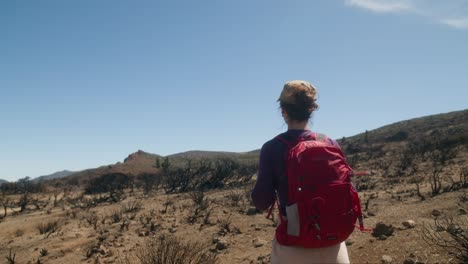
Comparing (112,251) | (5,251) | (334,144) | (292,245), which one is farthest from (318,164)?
(5,251)

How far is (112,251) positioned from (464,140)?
769 inches

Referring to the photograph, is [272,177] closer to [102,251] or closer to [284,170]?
[284,170]

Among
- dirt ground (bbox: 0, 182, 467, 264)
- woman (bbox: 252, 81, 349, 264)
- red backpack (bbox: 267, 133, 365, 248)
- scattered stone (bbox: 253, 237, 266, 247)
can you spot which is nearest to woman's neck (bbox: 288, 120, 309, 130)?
woman (bbox: 252, 81, 349, 264)

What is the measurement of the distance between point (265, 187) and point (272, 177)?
0.06 metres

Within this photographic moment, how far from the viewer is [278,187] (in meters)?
1.98

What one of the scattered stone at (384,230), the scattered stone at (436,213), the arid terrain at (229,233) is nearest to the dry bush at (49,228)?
the arid terrain at (229,233)

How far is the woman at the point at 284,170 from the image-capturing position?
73.6 inches

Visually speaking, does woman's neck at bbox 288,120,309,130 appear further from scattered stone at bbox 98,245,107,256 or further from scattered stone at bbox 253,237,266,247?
scattered stone at bbox 98,245,107,256

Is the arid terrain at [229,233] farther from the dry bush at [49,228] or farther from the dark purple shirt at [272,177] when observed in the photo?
the dark purple shirt at [272,177]

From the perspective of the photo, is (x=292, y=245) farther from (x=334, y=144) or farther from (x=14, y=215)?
(x=14, y=215)

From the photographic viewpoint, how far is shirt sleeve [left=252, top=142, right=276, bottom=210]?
6.40 ft

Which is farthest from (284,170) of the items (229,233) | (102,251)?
(102,251)

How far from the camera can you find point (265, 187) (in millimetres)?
1958

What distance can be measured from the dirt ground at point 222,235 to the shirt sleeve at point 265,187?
2.59m
